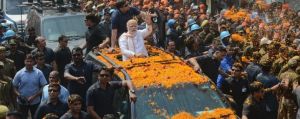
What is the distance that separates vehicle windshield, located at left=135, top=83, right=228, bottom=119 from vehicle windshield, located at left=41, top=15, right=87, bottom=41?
7396mm

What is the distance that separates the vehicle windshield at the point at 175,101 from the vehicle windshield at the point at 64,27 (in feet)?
24.3

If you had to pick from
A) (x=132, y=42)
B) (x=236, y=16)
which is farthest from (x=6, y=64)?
(x=236, y=16)

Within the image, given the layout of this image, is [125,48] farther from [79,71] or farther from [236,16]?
[236,16]

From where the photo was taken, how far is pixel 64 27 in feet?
53.5

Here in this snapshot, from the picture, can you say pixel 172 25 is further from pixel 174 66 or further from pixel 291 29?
pixel 174 66

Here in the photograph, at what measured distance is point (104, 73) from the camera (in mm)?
8898

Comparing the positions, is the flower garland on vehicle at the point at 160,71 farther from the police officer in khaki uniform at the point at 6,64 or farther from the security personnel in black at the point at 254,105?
the police officer in khaki uniform at the point at 6,64

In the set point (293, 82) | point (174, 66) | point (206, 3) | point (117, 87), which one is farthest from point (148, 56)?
point (206, 3)

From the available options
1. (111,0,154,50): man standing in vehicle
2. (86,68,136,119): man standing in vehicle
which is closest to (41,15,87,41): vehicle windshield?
(111,0,154,50): man standing in vehicle

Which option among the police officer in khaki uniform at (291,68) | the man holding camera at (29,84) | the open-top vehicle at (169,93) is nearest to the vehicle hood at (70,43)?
the man holding camera at (29,84)

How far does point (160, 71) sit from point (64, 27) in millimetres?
7434

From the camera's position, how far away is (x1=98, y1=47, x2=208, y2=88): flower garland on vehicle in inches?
354

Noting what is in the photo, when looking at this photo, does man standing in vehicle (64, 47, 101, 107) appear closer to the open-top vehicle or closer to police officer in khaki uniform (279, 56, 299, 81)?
the open-top vehicle

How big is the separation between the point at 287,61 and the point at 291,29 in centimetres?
581
